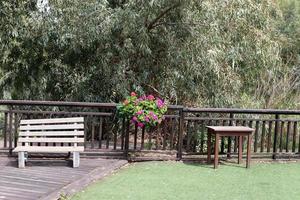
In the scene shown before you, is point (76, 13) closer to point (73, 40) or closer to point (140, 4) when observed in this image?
point (73, 40)

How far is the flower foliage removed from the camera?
732 cm

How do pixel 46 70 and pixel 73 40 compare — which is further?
pixel 46 70

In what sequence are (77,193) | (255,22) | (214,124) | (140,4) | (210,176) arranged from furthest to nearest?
(255,22)
(140,4)
(214,124)
(210,176)
(77,193)

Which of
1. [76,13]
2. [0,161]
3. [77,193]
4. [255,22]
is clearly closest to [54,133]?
[0,161]

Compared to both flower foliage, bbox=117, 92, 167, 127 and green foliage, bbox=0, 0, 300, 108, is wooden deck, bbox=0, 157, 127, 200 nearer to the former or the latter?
flower foliage, bbox=117, 92, 167, 127

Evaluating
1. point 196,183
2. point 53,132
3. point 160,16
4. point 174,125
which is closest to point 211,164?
point 174,125

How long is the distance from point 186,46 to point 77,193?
4.45m

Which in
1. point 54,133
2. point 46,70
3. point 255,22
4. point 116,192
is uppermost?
point 255,22

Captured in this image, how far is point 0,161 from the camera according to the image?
7.18 m

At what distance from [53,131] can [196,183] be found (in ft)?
7.40

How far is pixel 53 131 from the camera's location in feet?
23.7

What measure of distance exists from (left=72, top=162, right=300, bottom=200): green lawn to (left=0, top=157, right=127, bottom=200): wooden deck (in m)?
0.17

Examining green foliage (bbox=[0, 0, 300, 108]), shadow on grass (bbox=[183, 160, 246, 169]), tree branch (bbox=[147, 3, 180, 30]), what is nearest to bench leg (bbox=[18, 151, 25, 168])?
shadow on grass (bbox=[183, 160, 246, 169])

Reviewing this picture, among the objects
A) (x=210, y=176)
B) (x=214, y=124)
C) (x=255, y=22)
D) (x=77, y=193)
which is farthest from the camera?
(x=255, y=22)
